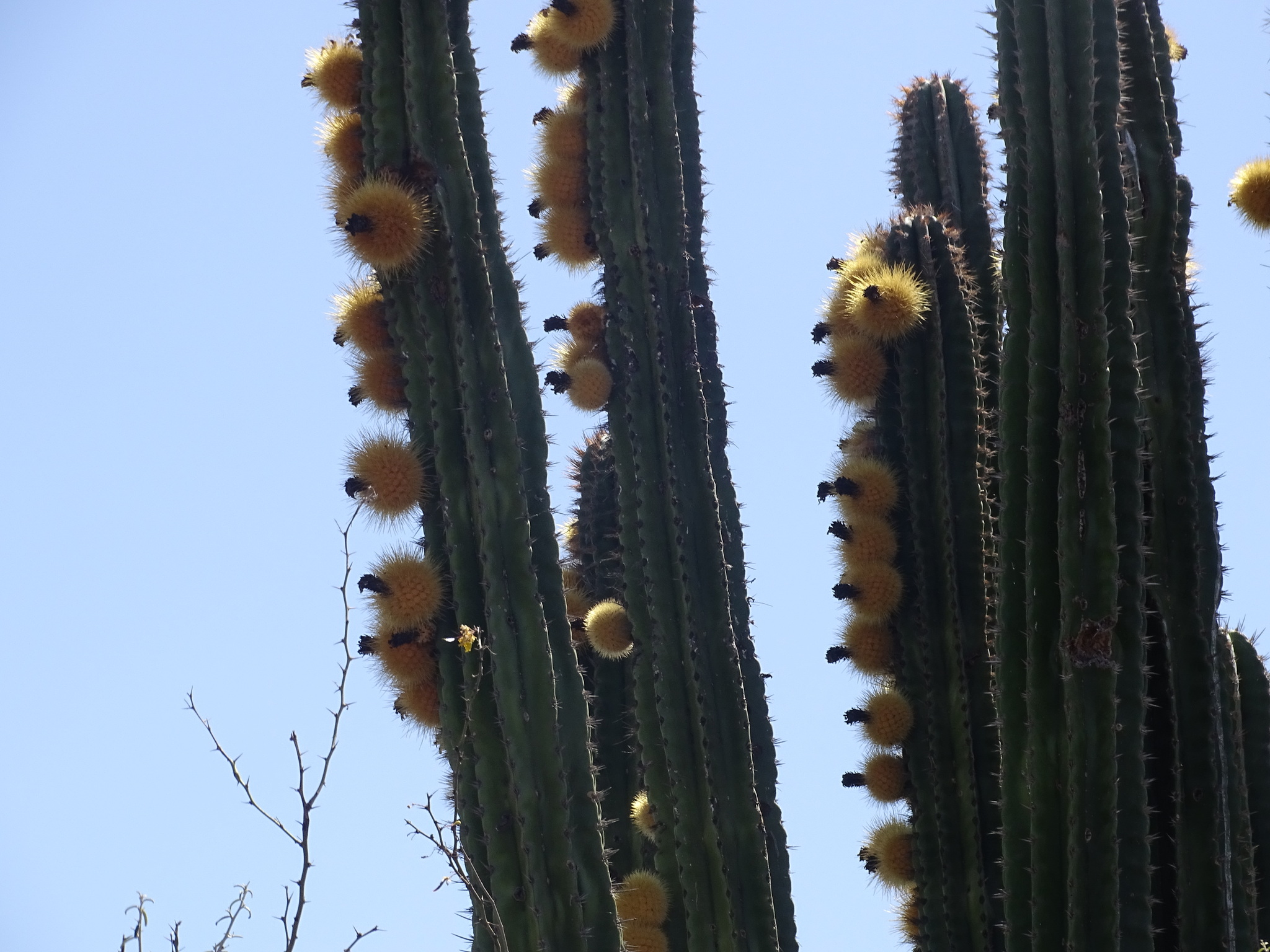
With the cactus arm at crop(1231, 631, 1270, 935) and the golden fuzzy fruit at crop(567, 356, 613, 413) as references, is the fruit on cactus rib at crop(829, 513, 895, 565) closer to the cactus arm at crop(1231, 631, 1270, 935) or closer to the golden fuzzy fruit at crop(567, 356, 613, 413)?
the golden fuzzy fruit at crop(567, 356, 613, 413)

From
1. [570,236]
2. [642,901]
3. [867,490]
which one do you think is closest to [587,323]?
[570,236]

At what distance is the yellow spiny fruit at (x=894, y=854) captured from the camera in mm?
6027

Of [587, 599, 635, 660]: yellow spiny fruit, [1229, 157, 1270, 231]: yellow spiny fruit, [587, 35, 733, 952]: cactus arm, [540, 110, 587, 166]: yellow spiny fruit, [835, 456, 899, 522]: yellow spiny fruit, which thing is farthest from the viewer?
[540, 110, 587, 166]: yellow spiny fruit

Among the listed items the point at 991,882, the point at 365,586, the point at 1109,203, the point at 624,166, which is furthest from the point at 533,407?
the point at 991,882

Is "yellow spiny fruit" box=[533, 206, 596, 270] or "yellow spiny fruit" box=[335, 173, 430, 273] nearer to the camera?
"yellow spiny fruit" box=[335, 173, 430, 273]

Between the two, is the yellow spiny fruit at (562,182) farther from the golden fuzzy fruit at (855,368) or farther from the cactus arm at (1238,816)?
the cactus arm at (1238,816)

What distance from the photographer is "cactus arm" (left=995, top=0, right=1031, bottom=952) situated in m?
4.83

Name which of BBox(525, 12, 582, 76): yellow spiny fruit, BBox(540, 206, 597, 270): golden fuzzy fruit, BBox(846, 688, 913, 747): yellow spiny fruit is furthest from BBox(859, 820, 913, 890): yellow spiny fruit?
BBox(525, 12, 582, 76): yellow spiny fruit

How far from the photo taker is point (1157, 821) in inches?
A: 196

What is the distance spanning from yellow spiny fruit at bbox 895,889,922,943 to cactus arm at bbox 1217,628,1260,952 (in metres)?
1.33

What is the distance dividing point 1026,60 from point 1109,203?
1.91 ft

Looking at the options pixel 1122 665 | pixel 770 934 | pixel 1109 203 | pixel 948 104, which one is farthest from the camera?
pixel 948 104

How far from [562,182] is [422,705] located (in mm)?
2298

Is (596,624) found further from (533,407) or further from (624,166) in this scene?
(624,166)
